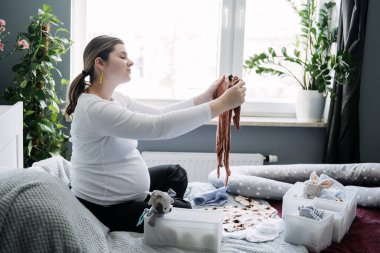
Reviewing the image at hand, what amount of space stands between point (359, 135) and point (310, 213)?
5.59 feet

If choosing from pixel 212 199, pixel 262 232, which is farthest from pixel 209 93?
pixel 262 232

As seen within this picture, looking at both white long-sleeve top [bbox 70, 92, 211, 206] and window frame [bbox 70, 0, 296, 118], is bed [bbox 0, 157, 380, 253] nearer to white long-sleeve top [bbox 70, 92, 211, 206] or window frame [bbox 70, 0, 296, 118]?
white long-sleeve top [bbox 70, 92, 211, 206]

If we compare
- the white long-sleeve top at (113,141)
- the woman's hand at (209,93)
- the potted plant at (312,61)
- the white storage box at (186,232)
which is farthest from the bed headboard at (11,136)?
the potted plant at (312,61)

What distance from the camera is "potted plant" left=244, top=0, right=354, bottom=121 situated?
3.01 meters

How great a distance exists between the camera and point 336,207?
186cm

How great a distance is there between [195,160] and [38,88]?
1.07 metres

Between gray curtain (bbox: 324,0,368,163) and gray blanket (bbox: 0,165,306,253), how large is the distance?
2113 mm

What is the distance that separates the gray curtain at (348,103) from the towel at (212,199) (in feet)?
4.15

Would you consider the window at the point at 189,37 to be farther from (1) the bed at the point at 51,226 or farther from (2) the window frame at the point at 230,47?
(1) the bed at the point at 51,226

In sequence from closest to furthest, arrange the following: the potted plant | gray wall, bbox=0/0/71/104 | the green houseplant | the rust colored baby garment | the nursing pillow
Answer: the rust colored baby garment, the nursing pillow, the green houseplant, gray wall, bbox=0/0/71/104, the potted plant

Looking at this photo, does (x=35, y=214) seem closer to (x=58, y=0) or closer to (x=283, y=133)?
(x=58, y=0)

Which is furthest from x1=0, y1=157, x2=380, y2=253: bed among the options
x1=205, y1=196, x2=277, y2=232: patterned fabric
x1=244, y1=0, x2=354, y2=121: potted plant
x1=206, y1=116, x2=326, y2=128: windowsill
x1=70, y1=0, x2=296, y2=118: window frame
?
x1=70, y1=0, x2=296, y2=118: window frame

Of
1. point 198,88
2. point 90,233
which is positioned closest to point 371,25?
point 198,88

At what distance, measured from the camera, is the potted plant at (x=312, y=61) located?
301cm
